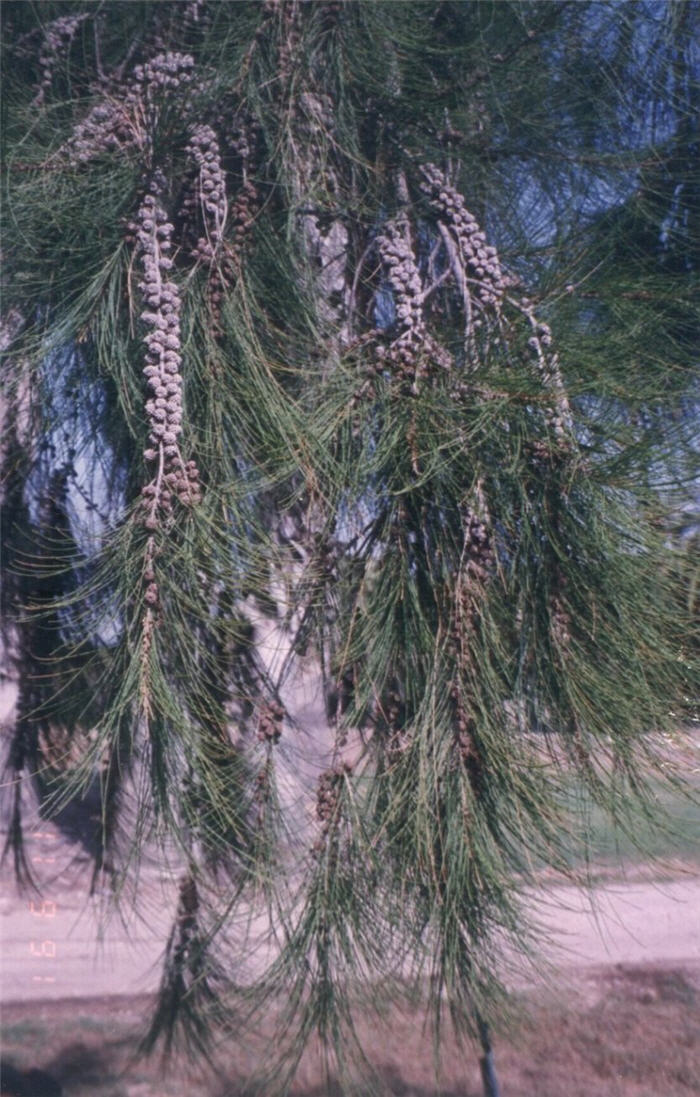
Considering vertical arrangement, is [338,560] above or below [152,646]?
above

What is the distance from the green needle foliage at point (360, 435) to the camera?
85cm

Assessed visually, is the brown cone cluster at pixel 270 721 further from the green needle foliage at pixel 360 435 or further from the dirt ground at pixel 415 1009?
the dirt ground at pixel 415 1009

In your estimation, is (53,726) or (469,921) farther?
(53,726)

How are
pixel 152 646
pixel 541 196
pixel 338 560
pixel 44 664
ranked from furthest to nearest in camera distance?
pixel 44 664, pixel 541 196, pixel 338 560, pixel 152 646

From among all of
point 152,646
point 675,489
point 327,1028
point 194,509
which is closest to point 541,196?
point 675,489

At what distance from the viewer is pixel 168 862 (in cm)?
110

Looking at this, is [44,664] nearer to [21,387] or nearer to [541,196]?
[21,387]

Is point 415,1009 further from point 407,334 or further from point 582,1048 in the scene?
point 407,334

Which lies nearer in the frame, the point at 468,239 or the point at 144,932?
the point at 468,239

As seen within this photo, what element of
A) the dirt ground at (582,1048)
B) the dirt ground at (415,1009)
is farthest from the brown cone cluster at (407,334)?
the dirt ground at (582,1048)

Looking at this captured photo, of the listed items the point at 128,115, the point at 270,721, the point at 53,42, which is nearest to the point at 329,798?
the point at 270,721

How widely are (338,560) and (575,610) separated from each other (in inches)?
9.2

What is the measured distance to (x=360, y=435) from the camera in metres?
0.92

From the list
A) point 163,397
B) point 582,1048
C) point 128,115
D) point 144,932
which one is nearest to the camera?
point 163,397
